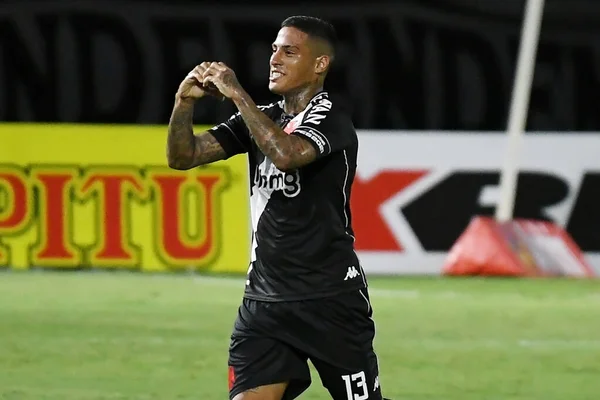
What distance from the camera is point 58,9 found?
57.3ft

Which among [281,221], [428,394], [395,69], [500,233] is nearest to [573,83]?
[395,69]

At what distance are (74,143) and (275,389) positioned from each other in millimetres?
9742

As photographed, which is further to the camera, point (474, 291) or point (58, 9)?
point (58, 9)

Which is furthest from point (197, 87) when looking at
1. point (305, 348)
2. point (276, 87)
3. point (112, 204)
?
point (112, 204)

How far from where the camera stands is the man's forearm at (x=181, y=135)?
18.1 ft

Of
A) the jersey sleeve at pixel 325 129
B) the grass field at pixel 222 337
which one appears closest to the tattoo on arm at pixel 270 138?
the jersey sleeve at pixel 325 129

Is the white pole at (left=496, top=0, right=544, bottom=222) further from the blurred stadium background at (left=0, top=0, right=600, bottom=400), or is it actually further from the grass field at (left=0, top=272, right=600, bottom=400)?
the grass field at (left=0, top=272, right=600, bottom=400)

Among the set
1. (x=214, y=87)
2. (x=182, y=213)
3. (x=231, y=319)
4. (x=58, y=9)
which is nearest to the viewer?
(x=214, y=87)

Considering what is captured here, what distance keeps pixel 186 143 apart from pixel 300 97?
45cm

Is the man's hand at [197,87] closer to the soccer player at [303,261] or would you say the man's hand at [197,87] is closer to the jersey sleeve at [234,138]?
the soccer player at [303,261]

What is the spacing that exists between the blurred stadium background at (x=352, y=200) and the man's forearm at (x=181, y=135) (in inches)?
101

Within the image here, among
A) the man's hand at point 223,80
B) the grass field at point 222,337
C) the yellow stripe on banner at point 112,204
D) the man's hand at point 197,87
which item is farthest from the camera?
the yellow stripe on banner at point 112,204

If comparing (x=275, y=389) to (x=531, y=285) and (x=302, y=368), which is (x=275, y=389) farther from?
(x=531, y=285)

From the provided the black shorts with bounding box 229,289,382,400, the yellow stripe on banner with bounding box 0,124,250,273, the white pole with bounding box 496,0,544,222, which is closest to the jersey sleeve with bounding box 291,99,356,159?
the black shorts with bounding box 229,289,382,400
